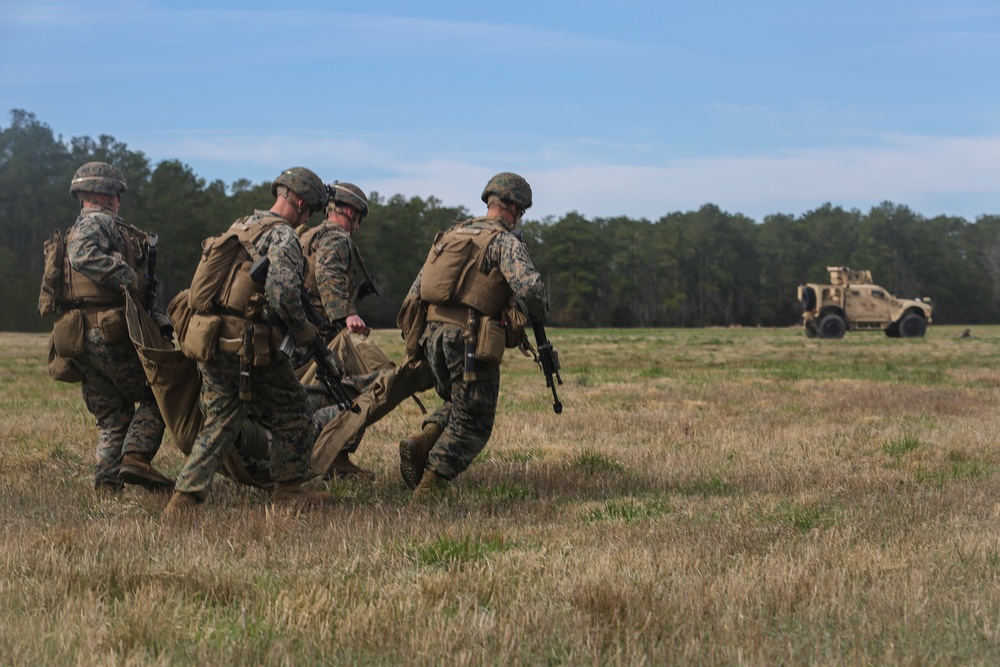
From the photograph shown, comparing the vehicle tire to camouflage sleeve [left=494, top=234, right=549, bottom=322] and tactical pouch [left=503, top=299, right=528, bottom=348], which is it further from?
camouflage sleeve [left=494, top=234, right=549, bottom=322]

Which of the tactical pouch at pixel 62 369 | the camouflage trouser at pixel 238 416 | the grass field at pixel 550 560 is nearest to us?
the grass field at pixel 550 560

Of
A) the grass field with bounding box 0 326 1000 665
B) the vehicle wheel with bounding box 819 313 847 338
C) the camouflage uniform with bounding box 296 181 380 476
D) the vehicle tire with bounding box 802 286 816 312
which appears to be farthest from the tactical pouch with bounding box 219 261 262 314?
the vehicle tire with bounding box 802 286 816 312

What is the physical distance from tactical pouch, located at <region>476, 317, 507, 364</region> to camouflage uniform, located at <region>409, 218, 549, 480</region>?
154 mm

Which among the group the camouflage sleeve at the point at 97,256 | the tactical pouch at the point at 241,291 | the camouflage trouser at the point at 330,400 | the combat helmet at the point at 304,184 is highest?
the combat helmet at the point at 304,184

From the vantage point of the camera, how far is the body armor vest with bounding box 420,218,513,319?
7020 millimetres

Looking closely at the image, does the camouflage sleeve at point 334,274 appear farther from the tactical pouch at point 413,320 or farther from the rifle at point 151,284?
the rifle at point 151,284

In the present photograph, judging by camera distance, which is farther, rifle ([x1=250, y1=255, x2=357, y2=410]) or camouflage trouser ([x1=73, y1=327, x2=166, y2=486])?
camouflage trouser ([x1=73, y1=327, x2=166, y2=486])

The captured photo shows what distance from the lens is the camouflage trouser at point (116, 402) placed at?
749cm

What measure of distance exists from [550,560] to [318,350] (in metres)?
2.26

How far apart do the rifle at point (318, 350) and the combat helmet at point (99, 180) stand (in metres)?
1.83

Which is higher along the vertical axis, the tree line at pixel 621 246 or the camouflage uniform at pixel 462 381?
the tree line at pixel 621 246

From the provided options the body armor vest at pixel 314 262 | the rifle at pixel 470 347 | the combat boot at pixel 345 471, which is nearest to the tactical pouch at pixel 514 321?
the rifle at pixel 470 347

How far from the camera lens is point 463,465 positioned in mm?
7305

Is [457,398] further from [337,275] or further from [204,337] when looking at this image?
[204,337]
